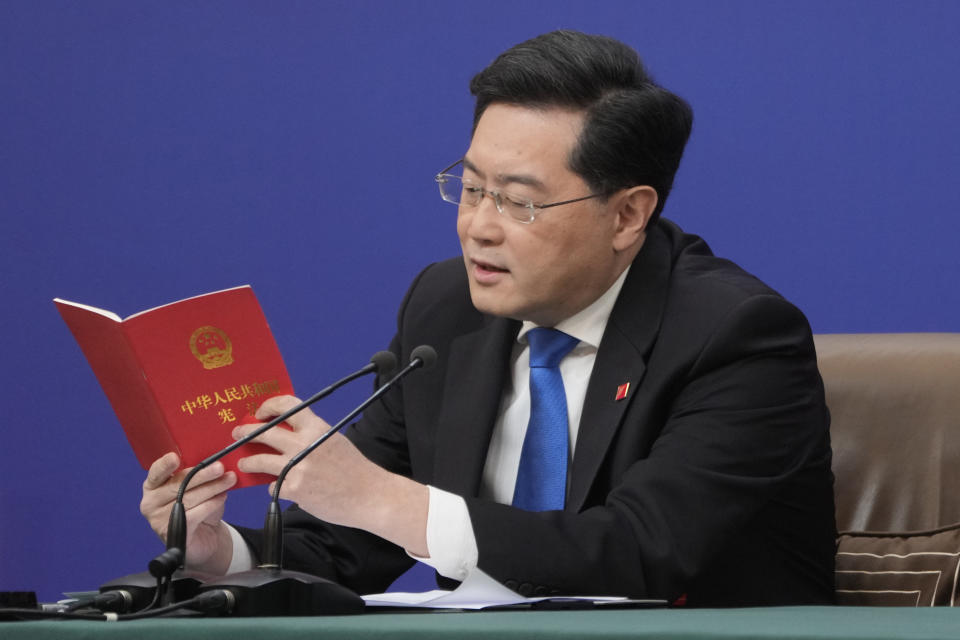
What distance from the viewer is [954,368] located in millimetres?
1850

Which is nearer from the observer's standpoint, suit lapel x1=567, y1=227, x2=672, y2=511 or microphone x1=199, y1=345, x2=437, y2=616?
microphone x1=199, y1=345, x2=437, y2=616

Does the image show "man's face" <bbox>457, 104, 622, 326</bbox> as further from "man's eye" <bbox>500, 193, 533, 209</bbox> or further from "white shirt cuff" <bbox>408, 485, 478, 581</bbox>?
"white shirt cuff" <bbox>408, 485, 478, 581</bbox>

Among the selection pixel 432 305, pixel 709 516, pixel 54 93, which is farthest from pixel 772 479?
pixel 54 93

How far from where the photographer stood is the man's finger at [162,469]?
55.4 inches

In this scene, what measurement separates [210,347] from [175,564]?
23 centimetres

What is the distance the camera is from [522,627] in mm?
849

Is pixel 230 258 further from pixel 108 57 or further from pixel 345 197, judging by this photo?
pixel 108 57

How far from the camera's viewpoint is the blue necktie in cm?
173

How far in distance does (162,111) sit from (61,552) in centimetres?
103

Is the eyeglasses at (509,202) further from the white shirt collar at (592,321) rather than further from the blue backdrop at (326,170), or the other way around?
the blue backdrop at (326,170)

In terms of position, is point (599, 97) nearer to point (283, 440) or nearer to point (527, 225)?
point (527, 225)

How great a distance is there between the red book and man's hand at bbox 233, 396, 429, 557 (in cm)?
3

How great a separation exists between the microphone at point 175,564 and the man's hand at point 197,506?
64mm

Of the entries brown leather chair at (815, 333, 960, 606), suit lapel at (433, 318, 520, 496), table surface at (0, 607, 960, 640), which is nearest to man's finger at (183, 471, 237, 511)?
suit lapel at (433, 318, 520, 496)
